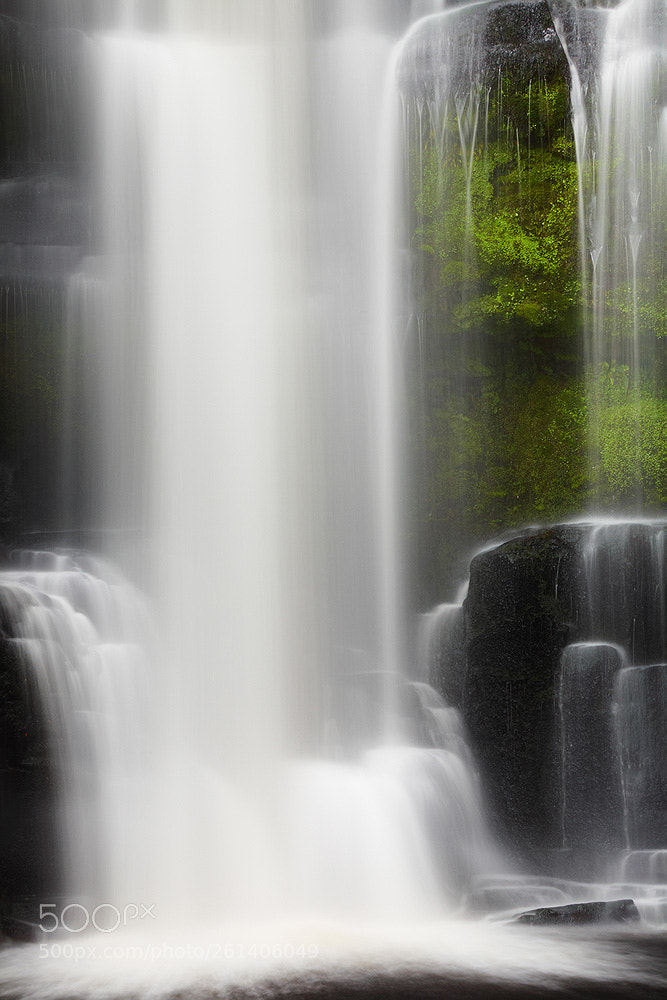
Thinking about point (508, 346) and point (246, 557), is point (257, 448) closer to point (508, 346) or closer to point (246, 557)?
point (246, 557)

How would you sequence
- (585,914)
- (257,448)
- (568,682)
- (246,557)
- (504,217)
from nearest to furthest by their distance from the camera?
(585,914) < (568,682) < (246,557) < (257,448) < (504,217)

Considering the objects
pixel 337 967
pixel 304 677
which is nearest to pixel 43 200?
pixel 304 677

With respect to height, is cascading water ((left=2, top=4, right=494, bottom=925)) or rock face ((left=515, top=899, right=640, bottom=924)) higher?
cascading water ((left=2, top=4, right=494, bottom=925))

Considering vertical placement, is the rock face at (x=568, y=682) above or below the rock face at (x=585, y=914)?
above

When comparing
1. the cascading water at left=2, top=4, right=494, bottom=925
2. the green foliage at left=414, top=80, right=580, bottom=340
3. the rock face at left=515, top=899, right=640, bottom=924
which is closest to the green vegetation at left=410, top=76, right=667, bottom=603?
the green foliage at left=414, top=80, right=580, bottom=340

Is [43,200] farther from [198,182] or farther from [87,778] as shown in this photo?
[87,778]

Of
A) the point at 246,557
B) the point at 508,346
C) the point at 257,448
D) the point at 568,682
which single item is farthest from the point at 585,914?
the point at 508,346

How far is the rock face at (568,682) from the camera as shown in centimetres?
1014

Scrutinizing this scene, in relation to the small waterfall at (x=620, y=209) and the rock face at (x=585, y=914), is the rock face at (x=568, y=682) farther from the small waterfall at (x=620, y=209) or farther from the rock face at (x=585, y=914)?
the small waterfall at (x=620, y=209)

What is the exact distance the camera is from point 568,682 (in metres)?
10.4

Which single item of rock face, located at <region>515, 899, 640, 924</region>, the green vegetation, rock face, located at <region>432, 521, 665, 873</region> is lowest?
rock face, located at <region>515, 899, 640, 924</region>

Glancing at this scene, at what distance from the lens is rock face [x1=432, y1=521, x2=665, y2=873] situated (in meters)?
10.1

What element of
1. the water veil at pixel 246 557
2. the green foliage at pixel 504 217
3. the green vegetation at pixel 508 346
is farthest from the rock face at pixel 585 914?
the green foliage at pixel 504 217

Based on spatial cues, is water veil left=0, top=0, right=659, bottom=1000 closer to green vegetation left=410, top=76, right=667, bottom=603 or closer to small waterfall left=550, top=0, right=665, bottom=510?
green vegetation left=410, top=76, right=667, bottom=603
